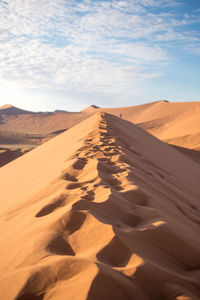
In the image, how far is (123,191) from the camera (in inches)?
104

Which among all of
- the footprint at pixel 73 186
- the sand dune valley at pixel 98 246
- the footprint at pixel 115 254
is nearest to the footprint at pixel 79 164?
the sand dune valley at pixel 98 246

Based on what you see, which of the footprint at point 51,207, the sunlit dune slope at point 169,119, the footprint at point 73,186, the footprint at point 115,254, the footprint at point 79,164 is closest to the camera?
the footprint at point 115,254

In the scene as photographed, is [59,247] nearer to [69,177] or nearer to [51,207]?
[51,207]

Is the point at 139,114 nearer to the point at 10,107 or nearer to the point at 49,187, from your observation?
the point at 10,107

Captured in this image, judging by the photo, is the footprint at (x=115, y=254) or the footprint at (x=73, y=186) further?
the footprint at (x=73, y=186)

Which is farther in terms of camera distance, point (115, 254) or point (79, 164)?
point (79, 164)

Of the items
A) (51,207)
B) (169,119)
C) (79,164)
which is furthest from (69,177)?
(169,119)

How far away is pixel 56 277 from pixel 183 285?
0.67 meters

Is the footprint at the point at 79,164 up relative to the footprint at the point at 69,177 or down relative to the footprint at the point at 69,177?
up

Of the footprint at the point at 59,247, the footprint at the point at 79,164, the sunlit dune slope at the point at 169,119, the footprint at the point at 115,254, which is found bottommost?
the footprint at the point at 59,247

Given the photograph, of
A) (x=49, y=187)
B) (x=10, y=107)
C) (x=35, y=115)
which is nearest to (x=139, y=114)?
(x=35, y=115)

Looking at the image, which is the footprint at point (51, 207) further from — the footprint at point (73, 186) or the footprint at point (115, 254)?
the footprint at point (115, 254)

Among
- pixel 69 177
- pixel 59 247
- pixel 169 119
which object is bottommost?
pixel 59 247

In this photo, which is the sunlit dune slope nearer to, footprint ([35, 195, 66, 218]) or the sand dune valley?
the sand dune valley
